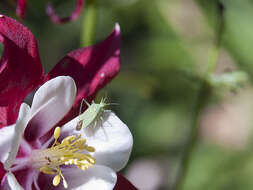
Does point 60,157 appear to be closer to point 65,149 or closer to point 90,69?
point 65,149

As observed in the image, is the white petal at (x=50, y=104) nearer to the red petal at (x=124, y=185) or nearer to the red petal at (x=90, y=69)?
the red petal at (x=90, y=69)

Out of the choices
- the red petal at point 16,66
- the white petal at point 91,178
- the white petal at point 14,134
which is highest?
the red petal at point 16,66

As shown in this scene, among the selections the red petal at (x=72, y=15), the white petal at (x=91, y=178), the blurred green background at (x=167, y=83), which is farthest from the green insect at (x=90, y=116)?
the blurred green background at (x=167, y=83)

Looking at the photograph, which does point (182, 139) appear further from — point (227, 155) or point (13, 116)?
point (13, 116)

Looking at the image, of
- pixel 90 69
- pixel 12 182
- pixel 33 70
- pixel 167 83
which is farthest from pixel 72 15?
pixel 167 83

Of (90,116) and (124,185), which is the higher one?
(90,116)
